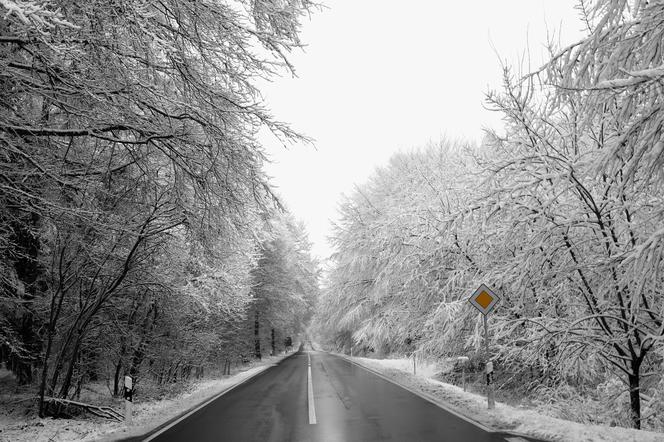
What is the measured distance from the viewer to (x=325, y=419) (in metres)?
8.38

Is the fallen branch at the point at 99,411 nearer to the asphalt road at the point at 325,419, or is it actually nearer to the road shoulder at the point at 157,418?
the road shoulder at the point at 157,418

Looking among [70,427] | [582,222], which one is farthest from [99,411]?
[582,222]

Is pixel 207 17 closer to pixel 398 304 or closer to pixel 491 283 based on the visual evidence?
pixel 491 283

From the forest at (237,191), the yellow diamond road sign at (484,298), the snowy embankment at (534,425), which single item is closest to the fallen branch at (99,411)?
the forest at (237,191)

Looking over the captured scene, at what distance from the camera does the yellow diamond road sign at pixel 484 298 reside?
9.50 m

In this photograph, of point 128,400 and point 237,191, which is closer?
point 237,191

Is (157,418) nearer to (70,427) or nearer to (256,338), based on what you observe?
(70,427)

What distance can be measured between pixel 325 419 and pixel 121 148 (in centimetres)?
652

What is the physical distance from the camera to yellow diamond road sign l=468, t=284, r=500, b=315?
9.50 metres

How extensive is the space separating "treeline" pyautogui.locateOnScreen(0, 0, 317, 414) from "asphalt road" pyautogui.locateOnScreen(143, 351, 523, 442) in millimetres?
3035

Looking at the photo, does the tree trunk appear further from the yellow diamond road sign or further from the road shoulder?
the yellow diamond road sign

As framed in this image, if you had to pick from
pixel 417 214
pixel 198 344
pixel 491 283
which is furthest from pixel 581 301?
pixel 198 344

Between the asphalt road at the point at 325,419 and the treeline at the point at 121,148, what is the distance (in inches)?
119

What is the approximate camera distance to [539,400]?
11727mm
